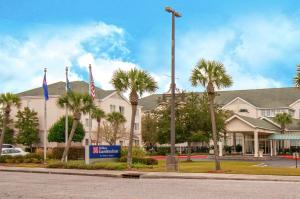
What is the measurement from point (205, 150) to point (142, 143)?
12212 mm

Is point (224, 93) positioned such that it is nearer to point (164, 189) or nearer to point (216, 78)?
point (216, 78)

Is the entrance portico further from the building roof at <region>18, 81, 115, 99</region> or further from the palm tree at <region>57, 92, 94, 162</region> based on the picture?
the palm tree at <region>57, 92, 94, 162</region>

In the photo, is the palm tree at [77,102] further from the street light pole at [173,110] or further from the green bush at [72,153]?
the street light pole at [173,110]

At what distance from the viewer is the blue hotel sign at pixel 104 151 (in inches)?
1400

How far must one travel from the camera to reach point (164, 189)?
18109mm

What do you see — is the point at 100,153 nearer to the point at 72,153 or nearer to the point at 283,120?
the point at 72,153

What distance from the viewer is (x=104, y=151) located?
3747 cm

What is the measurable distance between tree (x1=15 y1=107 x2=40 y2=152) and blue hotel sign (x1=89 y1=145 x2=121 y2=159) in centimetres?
3070

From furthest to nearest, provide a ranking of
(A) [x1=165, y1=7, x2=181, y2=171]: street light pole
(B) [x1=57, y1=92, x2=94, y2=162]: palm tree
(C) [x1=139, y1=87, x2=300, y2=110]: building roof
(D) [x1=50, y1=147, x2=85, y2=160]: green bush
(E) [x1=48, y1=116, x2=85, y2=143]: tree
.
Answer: (C) [x1=139, y1=87, x2=300, y2=110]: building roof
(E) [x1=48, y1=116, x2=85, y2=143]: tree
(D) [x1=50, y1=147, x2=85, y2=160]: green bush
(B) [x1=57, y1=92, x2=94, y2=162]: palm tree
(A) [x1=165, y1=7, x2=181, y2=171]: street light pole

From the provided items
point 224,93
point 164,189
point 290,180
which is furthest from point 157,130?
point 224,93

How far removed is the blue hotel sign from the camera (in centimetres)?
3556

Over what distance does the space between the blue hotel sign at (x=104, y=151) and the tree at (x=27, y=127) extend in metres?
30.7

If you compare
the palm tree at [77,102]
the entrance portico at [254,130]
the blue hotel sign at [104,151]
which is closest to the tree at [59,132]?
the entrance portico at [254,130]

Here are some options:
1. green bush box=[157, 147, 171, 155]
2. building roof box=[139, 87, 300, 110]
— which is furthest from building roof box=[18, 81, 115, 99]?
building roof box=[139, 87, 300, 110]
